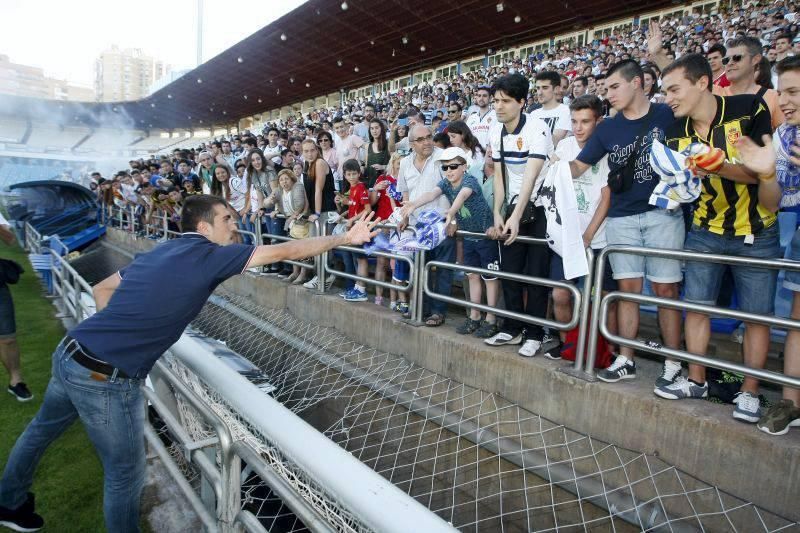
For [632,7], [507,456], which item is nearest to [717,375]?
[507,456]

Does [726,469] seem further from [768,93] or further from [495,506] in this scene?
[768,93]

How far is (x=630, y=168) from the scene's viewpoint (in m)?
3.00

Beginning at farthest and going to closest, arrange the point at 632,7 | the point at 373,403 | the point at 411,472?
the point at 632,7, the point at 373,403, the point at 411,472

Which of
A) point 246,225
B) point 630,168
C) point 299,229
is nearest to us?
point 630,168

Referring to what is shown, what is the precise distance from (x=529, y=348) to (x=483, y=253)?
1010 millimetres

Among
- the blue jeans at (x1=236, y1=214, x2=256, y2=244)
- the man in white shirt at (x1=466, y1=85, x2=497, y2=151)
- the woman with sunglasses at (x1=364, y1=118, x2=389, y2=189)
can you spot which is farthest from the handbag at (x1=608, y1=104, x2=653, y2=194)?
the blue jeans at (x1=236, y1=214, x2=256, y2=244)

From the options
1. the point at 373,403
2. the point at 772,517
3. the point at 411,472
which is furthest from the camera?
the point at 373,403

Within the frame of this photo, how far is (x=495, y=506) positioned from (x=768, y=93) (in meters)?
3.44

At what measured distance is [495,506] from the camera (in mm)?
3188

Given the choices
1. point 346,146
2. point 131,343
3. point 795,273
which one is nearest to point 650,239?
point 795,273

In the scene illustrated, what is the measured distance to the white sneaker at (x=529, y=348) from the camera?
340 cm

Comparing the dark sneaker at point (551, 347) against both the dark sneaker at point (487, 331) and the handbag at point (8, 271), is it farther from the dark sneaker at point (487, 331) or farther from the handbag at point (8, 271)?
the handbag at point (8, 271)

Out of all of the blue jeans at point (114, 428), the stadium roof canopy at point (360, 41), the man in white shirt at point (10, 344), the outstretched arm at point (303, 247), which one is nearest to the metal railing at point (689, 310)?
the outstretched arm at point (303, 247)

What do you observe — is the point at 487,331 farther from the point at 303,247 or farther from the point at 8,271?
the point at 8,271
